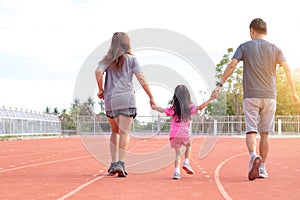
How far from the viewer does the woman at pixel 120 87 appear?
8.88m

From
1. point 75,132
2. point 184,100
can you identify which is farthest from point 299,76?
point 184,100

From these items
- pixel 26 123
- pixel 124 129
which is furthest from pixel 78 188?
pixel 26 123

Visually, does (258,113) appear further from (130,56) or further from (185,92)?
(130,56)

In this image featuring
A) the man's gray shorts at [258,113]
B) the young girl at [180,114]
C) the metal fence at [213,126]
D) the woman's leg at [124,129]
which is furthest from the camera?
the metal fence at [213,126]

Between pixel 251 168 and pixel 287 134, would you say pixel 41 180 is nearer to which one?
pixel 251 168

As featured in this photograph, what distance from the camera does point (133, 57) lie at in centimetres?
902

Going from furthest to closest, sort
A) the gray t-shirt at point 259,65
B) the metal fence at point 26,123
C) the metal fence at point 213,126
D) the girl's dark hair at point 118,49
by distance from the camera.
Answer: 1. the metal fence at point 213,126
2. the metal fence at point 26,123
3. the girl's dark hair at point 118,49
4. the gray t-shirt at point 259,65

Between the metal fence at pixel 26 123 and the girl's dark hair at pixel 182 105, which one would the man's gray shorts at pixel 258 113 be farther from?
the metal fence at pixel 26 123

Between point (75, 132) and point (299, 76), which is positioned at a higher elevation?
point (299, 76)

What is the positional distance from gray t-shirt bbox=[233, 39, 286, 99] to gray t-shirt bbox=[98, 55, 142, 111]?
1739 mm

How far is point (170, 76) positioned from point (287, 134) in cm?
3668

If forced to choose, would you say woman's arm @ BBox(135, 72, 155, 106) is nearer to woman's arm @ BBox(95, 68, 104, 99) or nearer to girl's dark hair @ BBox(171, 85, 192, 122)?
girl's dark hair @ BBox(171, 85, 192, 122)

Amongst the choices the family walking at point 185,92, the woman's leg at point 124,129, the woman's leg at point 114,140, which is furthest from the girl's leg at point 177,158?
the woman's leg at point 114,140

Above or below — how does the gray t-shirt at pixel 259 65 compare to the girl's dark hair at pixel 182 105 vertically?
above
